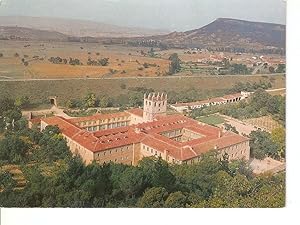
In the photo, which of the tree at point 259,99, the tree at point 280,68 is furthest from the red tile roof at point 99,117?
the tree at point 280,68

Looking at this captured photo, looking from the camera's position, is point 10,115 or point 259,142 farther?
point 259,142

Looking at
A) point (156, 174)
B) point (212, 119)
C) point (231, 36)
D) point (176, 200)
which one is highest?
point (231, 36)

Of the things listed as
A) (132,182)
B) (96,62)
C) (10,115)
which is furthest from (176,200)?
(10,115)

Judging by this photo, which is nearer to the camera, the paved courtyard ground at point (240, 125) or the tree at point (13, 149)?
the tree at point (13, 149)

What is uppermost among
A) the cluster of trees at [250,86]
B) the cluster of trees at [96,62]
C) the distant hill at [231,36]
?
the distant hill at [231,36]

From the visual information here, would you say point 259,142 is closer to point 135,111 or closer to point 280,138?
point 280,138

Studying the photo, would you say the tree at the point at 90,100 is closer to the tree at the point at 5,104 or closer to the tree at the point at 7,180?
the tree at the point at 5,104
